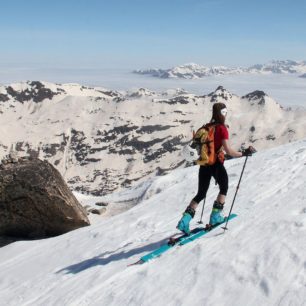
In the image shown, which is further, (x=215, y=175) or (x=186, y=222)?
(x=186, y=222)

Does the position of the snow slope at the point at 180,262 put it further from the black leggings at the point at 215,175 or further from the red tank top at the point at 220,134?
the red tank top at the point at 220,134

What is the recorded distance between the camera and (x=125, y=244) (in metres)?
14.6

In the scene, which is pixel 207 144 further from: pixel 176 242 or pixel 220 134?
pixel 176 242

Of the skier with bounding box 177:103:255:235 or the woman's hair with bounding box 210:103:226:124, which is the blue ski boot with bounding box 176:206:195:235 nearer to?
the skier with bounding box 177:103:255:235

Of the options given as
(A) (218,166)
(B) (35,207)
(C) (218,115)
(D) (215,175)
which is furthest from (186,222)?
(B) (35,207)

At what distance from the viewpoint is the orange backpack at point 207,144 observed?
11523 mm

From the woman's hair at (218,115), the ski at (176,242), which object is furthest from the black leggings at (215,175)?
the woman's hair at (218,115)

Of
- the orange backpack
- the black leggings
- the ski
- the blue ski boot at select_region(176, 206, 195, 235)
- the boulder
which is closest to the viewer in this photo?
the ski

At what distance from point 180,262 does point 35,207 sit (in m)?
13.1

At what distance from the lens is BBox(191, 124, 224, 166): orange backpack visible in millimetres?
11523

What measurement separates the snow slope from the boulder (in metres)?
2.91

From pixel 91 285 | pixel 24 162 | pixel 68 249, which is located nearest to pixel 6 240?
pixel 24 162

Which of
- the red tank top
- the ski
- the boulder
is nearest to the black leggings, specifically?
the red tank top

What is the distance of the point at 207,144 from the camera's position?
11.5 m
